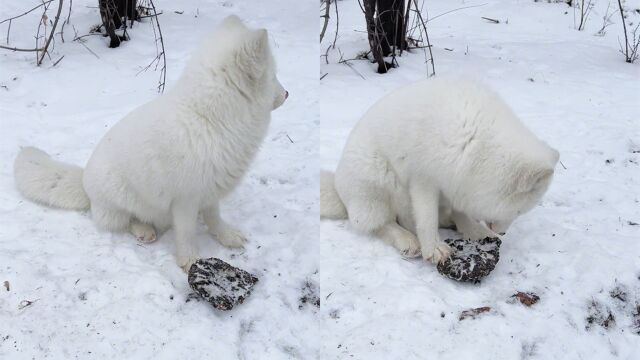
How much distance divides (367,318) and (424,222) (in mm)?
746

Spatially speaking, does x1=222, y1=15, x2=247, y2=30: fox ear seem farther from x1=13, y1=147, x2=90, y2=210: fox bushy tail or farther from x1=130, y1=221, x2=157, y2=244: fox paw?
x1=13, y1=147, x2=90, y2=210: fox bushy tail

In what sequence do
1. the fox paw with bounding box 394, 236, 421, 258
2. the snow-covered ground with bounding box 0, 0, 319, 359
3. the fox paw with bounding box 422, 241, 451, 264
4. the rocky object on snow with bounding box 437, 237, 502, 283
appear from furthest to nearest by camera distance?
the fox paw with bounding box 394, 236, 421, 258 → the fox paw with bounding box 422, 241, 451, 264 → the rocky object on snow with bounding box 437, 237, 502, 283 → the snow-covered ground with bounding box 0, 0, 319, 359

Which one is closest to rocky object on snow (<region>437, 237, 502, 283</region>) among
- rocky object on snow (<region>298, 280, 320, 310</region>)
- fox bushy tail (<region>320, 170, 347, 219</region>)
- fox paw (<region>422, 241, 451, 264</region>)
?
fox paw (<region>422, 241, 451, 264</region>)

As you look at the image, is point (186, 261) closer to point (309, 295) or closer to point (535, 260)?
point (309, 295)

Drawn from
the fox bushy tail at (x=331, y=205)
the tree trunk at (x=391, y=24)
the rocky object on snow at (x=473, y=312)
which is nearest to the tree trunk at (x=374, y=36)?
the tree trunk at (x=391, y=24)

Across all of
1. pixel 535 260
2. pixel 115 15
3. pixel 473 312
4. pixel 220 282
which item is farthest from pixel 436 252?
pixel 115 15

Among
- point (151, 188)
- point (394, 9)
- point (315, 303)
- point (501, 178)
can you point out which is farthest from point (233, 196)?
point (394, 9)

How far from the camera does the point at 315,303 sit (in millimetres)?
3314

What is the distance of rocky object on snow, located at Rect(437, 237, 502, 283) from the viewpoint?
10.7 feet

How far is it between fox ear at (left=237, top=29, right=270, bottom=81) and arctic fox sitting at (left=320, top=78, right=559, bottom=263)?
861 mm

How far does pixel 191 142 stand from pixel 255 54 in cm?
60

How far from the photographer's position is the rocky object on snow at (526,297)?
3146mm

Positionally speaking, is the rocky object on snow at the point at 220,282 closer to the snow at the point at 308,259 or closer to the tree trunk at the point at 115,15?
the snow at the point at 308,259

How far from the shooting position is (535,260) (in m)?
3.49
